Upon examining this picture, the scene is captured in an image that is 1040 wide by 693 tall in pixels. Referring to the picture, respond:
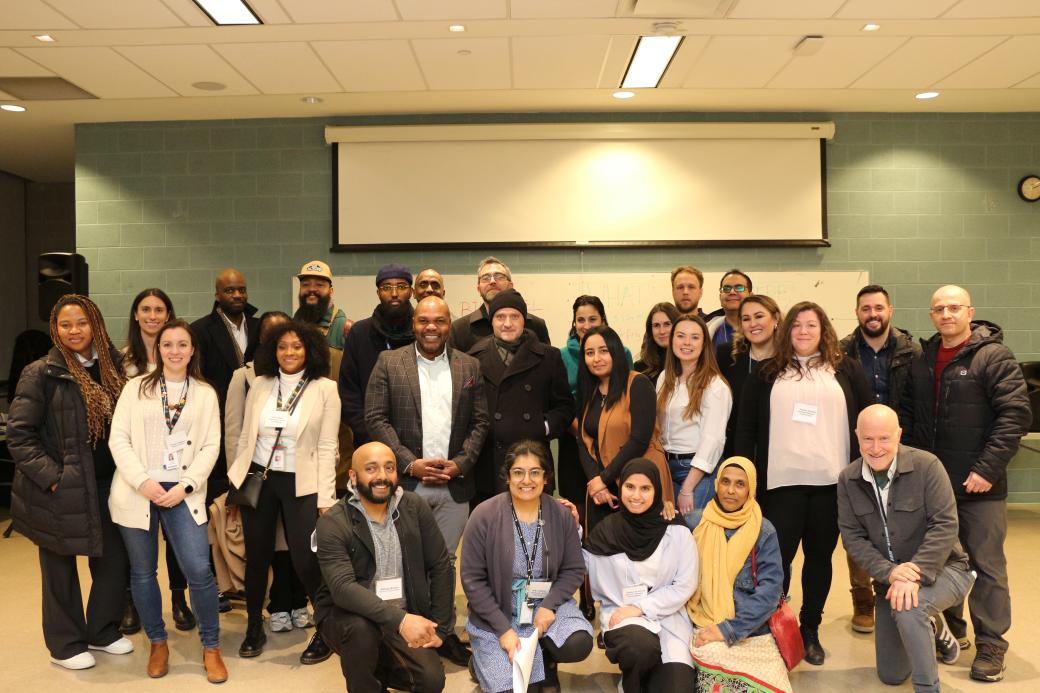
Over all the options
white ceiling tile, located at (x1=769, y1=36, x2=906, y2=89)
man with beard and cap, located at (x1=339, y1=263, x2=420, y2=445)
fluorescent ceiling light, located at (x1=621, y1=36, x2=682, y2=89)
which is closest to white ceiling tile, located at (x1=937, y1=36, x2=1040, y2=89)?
white ceiling tile, located at (x1=769, y1=36, x2=906, y2=89)

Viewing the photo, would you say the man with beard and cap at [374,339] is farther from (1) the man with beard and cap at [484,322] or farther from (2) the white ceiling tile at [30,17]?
(2) the white ceiling tile at [30,17]

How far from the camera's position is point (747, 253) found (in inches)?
271

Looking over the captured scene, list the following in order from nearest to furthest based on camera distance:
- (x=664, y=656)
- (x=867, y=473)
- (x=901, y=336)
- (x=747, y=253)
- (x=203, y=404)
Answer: (x=664, y=656) < (x=867, y=473) < (x=203, y=404) < (x=901, y=336) < (x=747, y=253)

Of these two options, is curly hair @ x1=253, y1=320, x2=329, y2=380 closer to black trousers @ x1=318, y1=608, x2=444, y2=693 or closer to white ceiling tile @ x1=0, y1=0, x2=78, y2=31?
black trousers @ x1=318, y1=608, x2=444, y2=693

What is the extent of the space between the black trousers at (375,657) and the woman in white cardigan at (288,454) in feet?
2.51

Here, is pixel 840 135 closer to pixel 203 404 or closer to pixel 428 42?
pixel 428 42

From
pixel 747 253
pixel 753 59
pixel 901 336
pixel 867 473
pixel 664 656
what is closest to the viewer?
pixel 664 656

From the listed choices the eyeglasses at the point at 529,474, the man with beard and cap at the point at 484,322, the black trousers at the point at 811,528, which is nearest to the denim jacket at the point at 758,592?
the black trousers at the point at 811,528

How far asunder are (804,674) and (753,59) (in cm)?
385

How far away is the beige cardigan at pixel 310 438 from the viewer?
3.74m

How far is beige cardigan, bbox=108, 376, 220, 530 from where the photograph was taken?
3539 mm


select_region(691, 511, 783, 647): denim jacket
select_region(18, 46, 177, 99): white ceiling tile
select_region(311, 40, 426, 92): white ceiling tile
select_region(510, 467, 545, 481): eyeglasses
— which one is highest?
select_region(311, 40, 426, 92): white ceiling tile

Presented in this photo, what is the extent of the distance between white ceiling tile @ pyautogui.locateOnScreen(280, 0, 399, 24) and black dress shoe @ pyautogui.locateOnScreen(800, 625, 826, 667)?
3805 mm

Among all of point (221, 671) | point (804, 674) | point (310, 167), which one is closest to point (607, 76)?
point (310, 167)
